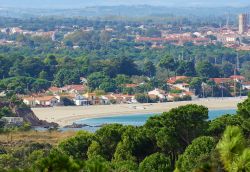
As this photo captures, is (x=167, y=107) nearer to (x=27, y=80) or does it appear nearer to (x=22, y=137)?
(x=27, y=80)

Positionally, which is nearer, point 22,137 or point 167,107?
point 22,137

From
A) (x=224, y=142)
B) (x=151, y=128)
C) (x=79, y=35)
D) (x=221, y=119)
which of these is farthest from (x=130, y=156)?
(x=79, y=35)

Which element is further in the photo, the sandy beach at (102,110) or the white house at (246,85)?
the white house at (246,85)

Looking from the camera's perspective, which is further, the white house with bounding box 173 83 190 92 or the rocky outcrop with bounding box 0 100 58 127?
the white house with bounding box 173 83 190 92

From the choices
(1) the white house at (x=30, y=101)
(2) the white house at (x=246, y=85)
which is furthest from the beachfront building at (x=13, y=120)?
(2) the white house at (x=246, y=85)

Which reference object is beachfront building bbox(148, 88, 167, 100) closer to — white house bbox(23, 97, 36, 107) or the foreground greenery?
white house bbox(23, 97, 36, 107)

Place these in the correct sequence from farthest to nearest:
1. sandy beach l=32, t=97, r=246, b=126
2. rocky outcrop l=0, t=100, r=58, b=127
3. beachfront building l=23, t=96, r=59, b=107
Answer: beachfront building l=23, t=96, r=59, b=107
sandy beach l=32, t=97, r=246, b=126
rocky outcrop l=0, t=100, r=58, b=127

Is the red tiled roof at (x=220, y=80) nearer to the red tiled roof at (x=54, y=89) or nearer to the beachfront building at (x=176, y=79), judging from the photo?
the beachfront building at (x=176, y=79)

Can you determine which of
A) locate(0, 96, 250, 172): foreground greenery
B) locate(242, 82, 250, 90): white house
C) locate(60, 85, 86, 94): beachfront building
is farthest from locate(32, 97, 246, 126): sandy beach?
locate(0, 96, 250, 172): foreground greenery
